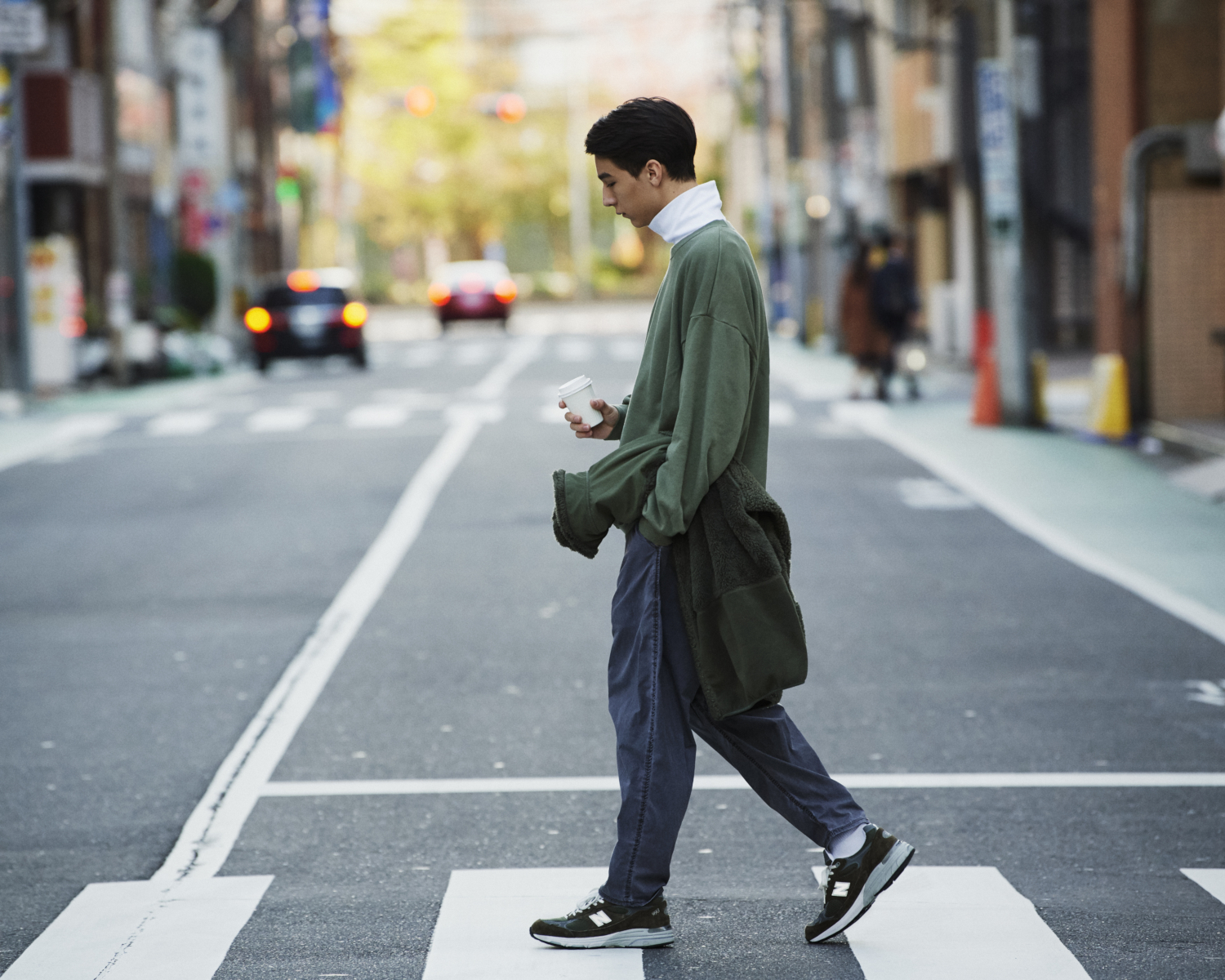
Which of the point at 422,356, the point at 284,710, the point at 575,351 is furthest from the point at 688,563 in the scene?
the point at 422,356

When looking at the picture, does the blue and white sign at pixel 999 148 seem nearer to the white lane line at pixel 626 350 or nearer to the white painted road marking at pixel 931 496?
the white painted road marking at pixel 931 496

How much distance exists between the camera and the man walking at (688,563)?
4465mm

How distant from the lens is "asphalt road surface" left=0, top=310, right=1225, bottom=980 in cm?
490

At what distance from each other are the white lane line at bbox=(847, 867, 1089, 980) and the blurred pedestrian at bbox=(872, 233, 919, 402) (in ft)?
57.4

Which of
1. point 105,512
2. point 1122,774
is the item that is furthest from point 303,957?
point 105,512

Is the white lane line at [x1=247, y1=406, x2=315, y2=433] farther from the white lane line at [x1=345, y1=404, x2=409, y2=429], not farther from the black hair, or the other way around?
the black hair

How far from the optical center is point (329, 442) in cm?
1958

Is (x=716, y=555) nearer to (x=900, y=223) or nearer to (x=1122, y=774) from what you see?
(x=1122, y=774)

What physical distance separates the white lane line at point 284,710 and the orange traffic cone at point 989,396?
6.78 m

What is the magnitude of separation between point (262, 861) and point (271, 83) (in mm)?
57108

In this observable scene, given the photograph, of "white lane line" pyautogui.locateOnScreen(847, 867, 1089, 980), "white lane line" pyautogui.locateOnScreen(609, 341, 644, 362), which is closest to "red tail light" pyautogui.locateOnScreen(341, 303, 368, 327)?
"white lane line" pyautogui.locateOnScreen(609, 341, 644, 362)

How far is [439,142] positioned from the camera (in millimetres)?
80750

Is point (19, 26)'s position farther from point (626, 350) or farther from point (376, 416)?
point (626, 350)

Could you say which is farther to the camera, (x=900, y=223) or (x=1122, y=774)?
(x=900, y=223)
